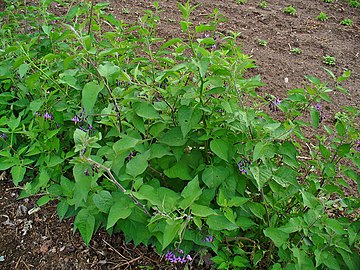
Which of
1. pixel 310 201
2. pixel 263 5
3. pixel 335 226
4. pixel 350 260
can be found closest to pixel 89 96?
pixel 310 201

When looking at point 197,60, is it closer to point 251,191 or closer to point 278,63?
point 251,191

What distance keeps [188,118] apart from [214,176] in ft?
1.13

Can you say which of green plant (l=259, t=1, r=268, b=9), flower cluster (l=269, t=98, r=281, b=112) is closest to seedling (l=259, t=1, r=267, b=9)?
green plant (l=259, t=1, r=268, b=9)

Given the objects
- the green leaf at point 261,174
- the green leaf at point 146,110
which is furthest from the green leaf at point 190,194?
the green leaf at point 146,110

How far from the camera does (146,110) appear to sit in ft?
6.55

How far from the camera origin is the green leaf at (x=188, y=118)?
192cm

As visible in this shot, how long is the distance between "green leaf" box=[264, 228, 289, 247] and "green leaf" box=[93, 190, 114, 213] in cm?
78

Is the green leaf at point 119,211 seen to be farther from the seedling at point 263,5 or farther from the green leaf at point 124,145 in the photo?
the seedling at point 263,5

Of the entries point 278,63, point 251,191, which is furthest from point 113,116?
point 278,63

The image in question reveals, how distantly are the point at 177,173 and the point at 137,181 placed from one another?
32 centimetres

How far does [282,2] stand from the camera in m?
5.68

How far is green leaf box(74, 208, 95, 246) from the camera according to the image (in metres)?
2.03

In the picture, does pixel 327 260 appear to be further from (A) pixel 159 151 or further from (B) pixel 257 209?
(A) pixel 159 151

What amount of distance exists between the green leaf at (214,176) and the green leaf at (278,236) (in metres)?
0.34
